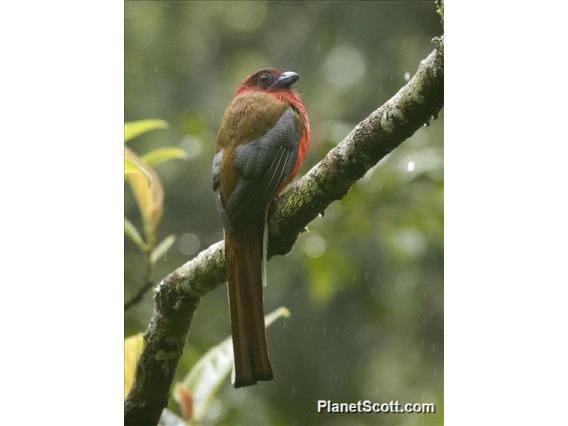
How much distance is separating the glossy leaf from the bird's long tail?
19.8 inches

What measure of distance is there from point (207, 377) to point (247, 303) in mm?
449

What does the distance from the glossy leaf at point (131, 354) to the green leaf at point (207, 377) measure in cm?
23

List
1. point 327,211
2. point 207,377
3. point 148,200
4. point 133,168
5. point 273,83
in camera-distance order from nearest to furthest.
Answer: point 133,168
point 207,377
point 148,200
point 273,83
point 327,211

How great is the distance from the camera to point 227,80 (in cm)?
559

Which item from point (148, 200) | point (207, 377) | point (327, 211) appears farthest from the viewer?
point (327, 211)

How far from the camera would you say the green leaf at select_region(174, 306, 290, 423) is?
159 inches

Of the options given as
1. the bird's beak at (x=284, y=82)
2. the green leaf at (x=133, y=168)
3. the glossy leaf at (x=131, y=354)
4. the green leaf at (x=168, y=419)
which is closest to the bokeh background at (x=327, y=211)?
the green leaf at (x=168, y=419)

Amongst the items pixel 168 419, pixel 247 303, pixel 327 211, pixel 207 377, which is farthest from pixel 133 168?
pixel 327 211

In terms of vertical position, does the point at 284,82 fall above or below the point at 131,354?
above

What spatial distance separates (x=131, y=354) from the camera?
13.4 feet

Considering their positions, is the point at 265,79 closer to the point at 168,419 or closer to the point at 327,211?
the point at 327,211

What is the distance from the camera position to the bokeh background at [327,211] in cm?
452

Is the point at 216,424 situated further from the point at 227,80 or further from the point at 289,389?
the point at 227,80

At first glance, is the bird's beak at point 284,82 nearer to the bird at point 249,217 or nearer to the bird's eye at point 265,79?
the bird's eye at point 265,79
